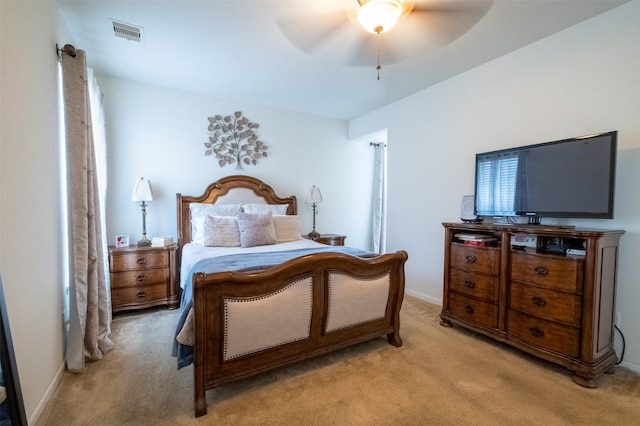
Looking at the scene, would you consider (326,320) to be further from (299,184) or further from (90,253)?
(299,184)

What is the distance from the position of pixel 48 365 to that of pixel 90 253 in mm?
705

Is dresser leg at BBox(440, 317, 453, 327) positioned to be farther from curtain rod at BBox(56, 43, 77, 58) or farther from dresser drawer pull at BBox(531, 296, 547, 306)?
curtain rod at BBox(56, 43, 77, 58)

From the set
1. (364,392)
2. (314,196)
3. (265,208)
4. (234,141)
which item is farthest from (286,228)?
(364,392)

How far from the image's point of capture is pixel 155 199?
3234 millimetres

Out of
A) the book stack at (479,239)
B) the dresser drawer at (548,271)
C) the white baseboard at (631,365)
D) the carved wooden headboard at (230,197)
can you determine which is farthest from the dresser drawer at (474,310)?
the carved wooden headboard at (230,197)

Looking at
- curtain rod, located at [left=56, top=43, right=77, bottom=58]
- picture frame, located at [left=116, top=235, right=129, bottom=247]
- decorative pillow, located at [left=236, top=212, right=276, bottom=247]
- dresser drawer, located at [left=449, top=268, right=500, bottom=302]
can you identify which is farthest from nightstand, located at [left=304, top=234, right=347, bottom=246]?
curtain rod, located at [left=56, top=43, right=77, bottom=58]

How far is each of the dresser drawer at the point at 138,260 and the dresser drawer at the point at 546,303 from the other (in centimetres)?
332

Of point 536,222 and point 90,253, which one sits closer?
point 90,253

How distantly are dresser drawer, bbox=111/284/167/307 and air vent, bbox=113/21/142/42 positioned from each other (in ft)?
7.68

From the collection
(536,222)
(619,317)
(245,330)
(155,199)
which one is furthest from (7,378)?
(619,317)

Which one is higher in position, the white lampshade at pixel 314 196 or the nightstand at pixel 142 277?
the white lampshade at pixel 314 196

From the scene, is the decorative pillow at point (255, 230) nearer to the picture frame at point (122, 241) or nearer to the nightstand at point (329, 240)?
the nightstand at point (329, 240)

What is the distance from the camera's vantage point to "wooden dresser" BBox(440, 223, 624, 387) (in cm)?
172

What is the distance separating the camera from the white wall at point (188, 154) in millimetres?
3066
